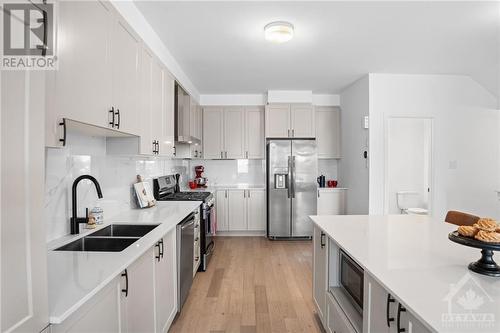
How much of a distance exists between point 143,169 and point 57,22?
6.64 feet

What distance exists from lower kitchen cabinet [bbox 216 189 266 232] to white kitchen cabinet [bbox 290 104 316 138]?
1.31m

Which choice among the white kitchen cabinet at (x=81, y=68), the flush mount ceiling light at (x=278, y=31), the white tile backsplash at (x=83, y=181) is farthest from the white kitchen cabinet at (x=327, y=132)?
the white kitchen cabinet at (x=81, y=68)

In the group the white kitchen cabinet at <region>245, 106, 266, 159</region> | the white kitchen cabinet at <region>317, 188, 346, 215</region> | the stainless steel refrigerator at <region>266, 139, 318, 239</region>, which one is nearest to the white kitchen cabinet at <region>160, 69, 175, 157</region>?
the stainless steel refrigerator at <region>266, 139, 318, 239</region>

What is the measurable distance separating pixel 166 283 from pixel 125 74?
1.60 m

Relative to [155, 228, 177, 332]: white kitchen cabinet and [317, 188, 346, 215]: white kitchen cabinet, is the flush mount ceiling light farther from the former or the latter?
[317, 188, 346, 215]: white kitchen cabinet

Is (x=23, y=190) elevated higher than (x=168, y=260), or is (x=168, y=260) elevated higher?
(x=23, y=190)

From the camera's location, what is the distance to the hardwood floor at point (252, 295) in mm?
2285

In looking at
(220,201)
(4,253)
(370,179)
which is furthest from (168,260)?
(370,179)

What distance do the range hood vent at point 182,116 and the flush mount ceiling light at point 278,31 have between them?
1.33 m

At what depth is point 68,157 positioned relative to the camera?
1.80 m

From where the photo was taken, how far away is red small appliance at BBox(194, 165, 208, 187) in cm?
515

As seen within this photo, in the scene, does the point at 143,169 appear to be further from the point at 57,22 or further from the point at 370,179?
the point at 370,179

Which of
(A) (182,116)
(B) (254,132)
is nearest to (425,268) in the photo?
(A) (182,116)

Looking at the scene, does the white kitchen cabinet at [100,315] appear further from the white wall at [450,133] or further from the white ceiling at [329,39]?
the white wall at [450,133]
